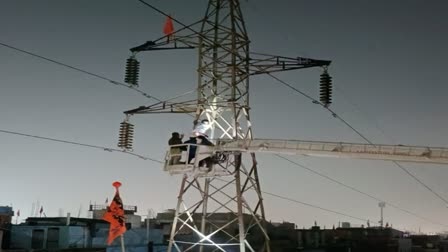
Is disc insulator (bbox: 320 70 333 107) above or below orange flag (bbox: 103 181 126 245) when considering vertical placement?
above

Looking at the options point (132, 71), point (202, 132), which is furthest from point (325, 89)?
point (132, 71)

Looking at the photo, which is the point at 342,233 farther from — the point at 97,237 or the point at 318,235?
the point at 97,237

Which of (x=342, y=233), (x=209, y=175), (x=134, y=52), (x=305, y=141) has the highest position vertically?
(x=134, y=52)

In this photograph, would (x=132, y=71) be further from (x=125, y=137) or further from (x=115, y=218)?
(x=115, y=218)

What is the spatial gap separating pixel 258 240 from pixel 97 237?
77.0ft

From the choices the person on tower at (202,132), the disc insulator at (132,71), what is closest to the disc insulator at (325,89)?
Answer: the person on tower at (202,132)

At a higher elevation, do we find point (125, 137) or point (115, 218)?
point (125, 137)

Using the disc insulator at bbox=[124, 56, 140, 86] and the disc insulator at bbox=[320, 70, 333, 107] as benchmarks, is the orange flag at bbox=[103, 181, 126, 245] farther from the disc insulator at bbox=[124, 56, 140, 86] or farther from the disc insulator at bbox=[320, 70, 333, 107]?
the disc insulator at bbox=[320, 70, 333, 107]

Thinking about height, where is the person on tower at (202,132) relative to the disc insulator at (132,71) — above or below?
below

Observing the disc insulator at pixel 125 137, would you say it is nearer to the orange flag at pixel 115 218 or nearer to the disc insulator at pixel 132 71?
the disc insulator at pixel 132 71

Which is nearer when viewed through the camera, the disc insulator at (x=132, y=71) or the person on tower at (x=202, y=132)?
the person on tower at (x=202, y=132)

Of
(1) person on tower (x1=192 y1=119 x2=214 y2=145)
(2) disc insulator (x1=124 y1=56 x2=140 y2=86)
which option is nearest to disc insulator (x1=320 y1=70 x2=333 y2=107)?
(1) person on tower (x1=192 y1=119 x2=214 y2=145)

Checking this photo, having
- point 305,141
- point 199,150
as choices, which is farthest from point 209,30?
point 305,141

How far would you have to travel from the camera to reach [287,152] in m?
20.3
